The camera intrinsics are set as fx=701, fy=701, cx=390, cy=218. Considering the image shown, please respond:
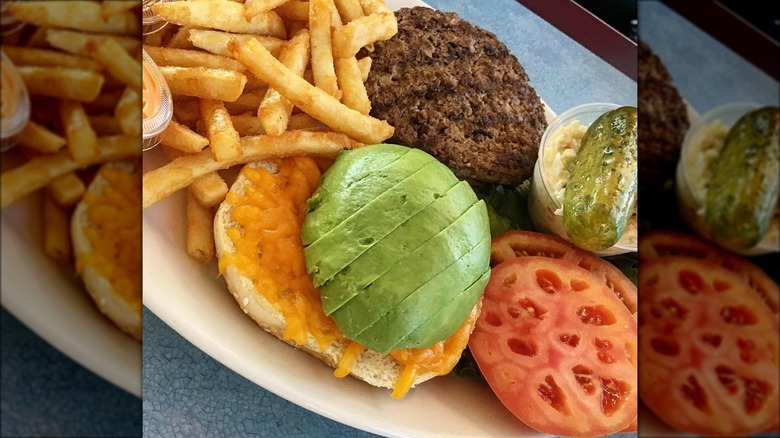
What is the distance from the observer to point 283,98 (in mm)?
1610

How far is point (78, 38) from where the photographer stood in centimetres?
31

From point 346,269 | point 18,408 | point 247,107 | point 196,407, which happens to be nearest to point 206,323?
point 196,407

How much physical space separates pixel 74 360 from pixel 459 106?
5.23 ft

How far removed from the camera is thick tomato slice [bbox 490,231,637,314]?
181 cm

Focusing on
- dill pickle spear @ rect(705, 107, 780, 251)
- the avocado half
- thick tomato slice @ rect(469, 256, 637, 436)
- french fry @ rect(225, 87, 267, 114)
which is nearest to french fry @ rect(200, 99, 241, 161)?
french fry @ rect(225, 87, 267, 114)

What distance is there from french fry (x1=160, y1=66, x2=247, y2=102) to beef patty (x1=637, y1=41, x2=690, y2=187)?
1318 millimetres

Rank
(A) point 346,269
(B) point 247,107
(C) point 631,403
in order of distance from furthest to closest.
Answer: (B) point 247,107, (C) point 631,403, (A) point 346,269

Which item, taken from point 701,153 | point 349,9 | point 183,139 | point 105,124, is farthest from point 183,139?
point 701,153

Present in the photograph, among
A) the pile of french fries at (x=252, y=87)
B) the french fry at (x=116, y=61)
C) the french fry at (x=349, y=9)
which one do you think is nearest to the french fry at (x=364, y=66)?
the pile of french fries at (x=252, y=87)

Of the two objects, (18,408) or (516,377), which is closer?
(18,408)

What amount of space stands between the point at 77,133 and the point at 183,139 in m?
1.26

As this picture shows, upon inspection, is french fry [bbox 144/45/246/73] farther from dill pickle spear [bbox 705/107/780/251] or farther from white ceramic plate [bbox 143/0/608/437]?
dill pickle spear [bbox 705/107/780/251]

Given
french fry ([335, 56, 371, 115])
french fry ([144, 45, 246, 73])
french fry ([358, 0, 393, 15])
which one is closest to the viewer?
french fry ([144, 45, 246, 73])

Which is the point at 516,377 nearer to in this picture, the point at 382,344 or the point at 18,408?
the point at 382,344
